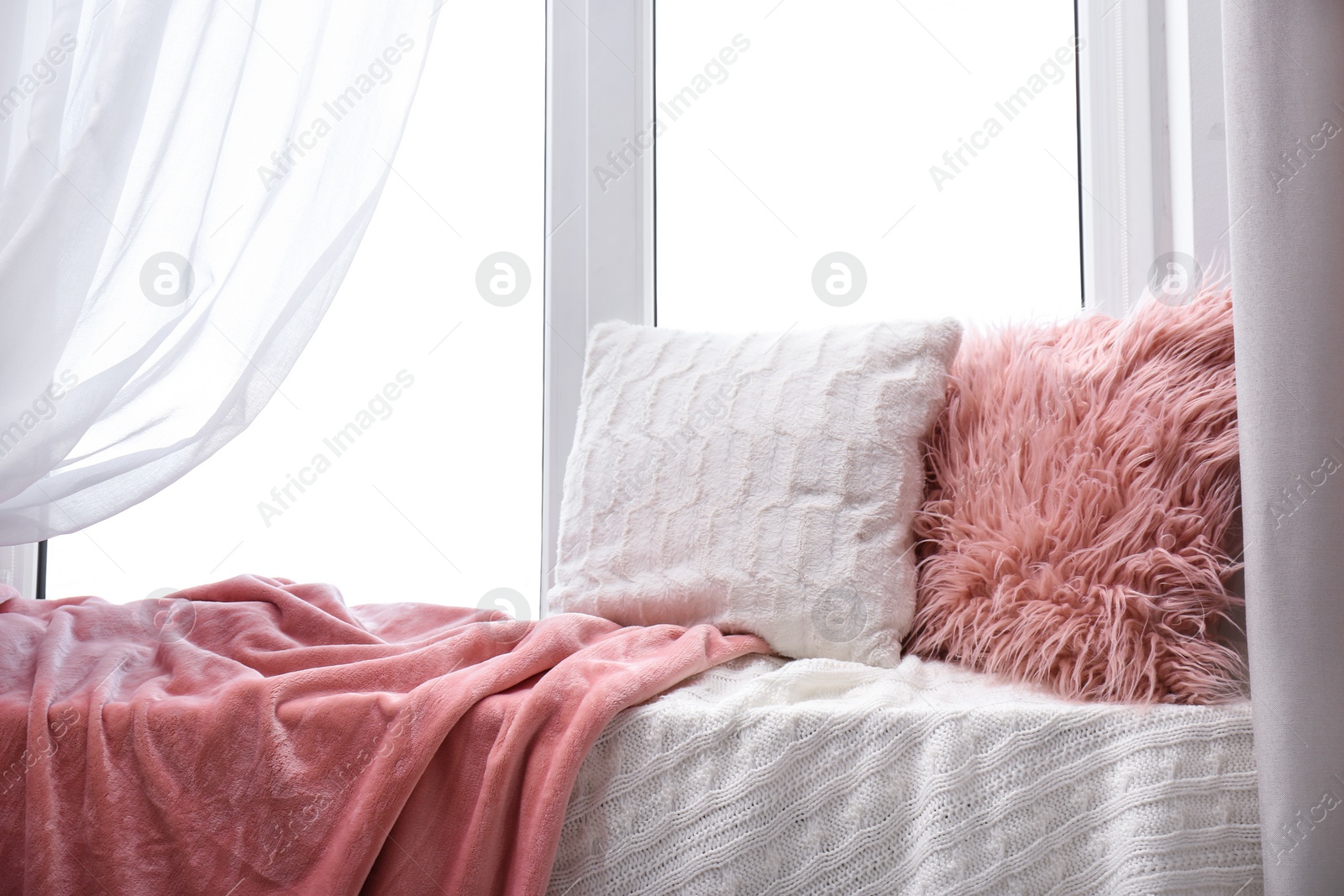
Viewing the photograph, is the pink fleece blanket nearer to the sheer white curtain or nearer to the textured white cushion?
the textured white cushion

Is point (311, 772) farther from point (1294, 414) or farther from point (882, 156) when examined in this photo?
point (882, 156)

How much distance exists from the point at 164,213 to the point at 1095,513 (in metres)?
1.20

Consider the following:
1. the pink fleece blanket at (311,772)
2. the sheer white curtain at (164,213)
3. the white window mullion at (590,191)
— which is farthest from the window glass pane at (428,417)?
the pink fleece blanket at (311,772)

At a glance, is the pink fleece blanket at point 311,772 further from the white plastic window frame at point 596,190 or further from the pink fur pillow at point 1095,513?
the white plastic window frame at point 596,190

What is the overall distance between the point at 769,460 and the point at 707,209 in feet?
2.00

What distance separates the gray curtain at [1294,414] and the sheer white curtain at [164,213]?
39.5 inches

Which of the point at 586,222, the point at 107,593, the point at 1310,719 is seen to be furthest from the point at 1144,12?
the point at 107,593

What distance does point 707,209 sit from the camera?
1473 mm

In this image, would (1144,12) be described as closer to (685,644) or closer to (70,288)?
(685,644)

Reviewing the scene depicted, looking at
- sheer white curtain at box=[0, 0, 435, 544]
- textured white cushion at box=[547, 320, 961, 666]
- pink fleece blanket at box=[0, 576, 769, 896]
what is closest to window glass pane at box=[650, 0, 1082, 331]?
textured white cushion at box=[547, 320, 961, 666]

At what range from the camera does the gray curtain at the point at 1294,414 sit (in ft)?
2.16

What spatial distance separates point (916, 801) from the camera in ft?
2.38

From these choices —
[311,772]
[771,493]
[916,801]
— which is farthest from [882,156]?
[311,772]

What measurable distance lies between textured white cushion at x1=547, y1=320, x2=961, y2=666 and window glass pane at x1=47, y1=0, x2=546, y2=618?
1.18 feet
